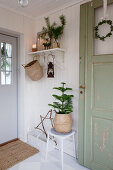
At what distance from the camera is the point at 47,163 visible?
212 cm

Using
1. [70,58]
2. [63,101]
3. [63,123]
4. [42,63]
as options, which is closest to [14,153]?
[63,123]

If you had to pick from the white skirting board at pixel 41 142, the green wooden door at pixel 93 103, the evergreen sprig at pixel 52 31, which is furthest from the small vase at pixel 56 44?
the white skirting board at pixel 41 142

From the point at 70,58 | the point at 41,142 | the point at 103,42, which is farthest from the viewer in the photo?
the point at 41,142

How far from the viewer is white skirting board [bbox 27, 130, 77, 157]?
91.1 inches

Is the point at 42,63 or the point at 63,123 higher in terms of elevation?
the point at 42,63

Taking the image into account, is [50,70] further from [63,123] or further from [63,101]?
[63,123]

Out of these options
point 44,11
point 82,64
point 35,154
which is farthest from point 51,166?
point 44,11

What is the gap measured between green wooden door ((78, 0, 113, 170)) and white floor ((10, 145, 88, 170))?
145mm

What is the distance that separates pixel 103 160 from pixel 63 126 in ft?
2.06

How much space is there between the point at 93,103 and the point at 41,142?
1.15 m

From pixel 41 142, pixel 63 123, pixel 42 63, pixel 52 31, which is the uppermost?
pixel 52 31

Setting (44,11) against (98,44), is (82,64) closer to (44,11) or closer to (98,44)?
(98,44)

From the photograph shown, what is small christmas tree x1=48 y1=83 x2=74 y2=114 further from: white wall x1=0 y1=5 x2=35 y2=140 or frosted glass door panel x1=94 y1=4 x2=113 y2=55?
white wall x1=0 y1=5 x2=35 y2=140

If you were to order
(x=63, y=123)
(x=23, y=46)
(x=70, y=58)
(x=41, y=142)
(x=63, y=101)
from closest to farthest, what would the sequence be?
(x=63, y=123) < (x=63, y=101) < (x=70, y=58) < (x=41, y=142) < (x=23, y=46)
